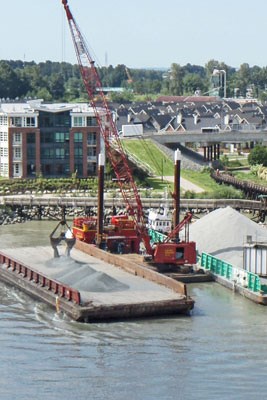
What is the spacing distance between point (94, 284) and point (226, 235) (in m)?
6.33

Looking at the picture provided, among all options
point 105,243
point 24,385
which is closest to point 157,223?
point 105,243

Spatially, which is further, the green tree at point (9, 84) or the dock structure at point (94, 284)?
the green tree at point (9, 84)

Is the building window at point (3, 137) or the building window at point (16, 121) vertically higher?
the building window at point (16, 121)

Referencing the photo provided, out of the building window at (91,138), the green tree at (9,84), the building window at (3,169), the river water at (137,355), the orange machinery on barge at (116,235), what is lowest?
the river water at (137,355)

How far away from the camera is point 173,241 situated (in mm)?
31688

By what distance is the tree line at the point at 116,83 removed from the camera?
107938 millimetres

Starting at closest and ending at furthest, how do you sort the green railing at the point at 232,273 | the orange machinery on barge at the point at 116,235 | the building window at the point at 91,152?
the green railing at the point at 232,273 < the orange machinery on barge at the point at 116,235 < the building window at the point at 91,152

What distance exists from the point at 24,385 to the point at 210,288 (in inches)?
389

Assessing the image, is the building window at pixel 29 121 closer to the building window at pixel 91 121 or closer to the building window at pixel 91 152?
the building window at pixel 91 121

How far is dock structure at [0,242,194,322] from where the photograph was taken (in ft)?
84.4

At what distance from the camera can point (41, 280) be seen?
28734mm

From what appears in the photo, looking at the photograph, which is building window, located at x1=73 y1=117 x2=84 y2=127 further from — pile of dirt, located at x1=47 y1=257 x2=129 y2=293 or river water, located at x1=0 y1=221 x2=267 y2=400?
river water, located at x1=0 y1=221 x2=267 y2=400

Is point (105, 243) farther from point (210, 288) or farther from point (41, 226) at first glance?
point (41, 226)

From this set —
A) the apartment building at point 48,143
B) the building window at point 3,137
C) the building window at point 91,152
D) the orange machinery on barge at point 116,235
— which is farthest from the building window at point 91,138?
the orange machinery on barge at point 116,235
